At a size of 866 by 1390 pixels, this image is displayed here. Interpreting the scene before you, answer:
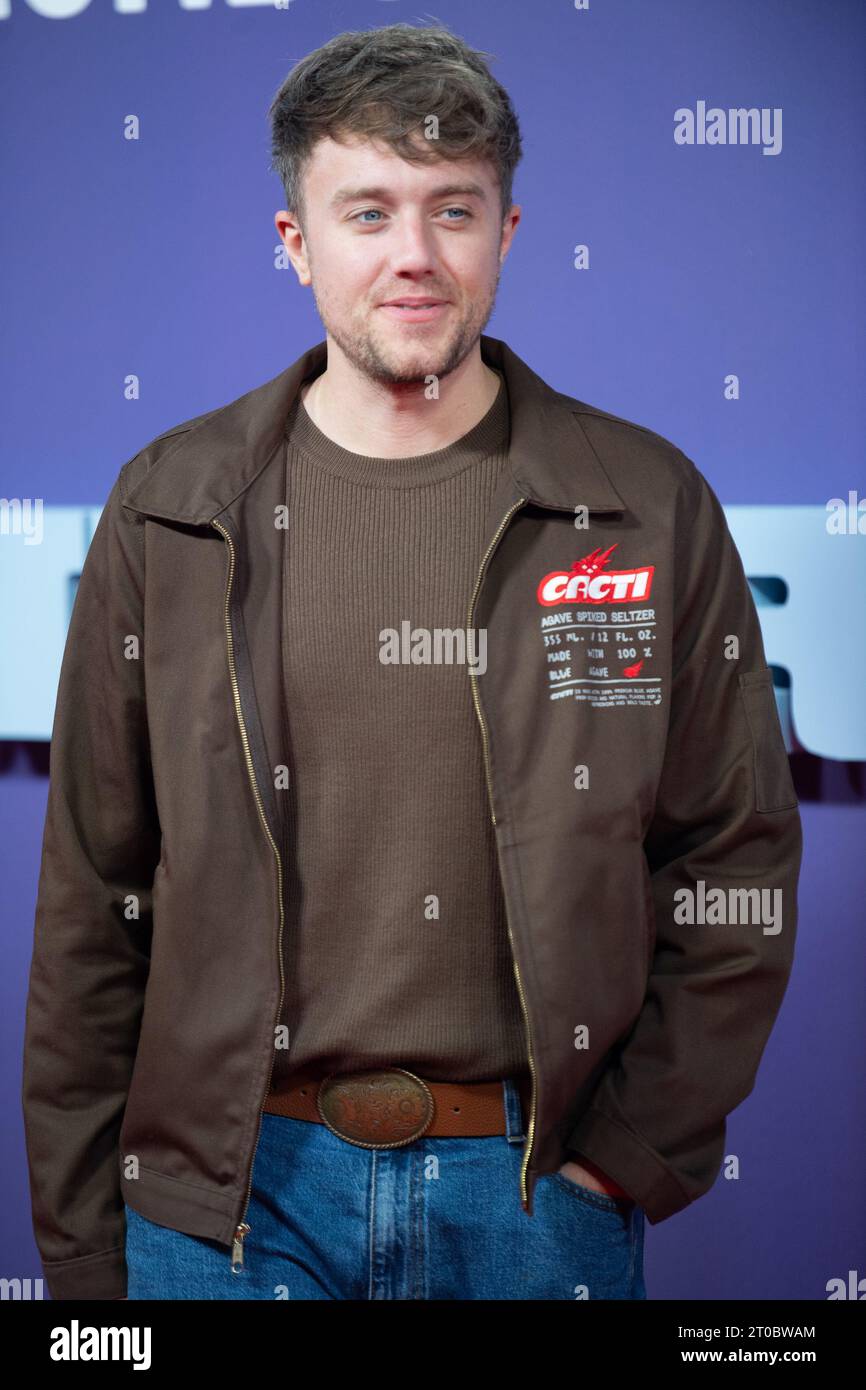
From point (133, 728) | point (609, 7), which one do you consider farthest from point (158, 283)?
point (133, 728)

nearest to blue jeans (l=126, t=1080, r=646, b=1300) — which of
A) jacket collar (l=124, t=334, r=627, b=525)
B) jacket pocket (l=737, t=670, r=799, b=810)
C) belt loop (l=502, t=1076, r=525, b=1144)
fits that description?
belt loop (l=502, t=1076, r=525, b=1144)

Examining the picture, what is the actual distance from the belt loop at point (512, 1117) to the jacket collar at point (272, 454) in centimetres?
69

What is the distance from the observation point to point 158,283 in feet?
8.19

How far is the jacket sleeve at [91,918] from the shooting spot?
1762 mm

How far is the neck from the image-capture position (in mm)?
1726

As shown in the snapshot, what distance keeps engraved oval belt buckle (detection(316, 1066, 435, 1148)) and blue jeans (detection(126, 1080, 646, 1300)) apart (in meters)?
0.02

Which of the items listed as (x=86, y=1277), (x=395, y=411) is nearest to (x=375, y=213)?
(x=395, y=411)

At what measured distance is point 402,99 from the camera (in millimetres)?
1664

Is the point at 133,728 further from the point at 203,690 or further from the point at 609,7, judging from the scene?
the point at 609,7

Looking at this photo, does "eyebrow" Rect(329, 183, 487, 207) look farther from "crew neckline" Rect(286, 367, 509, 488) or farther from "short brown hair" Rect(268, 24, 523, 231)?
"crew neckline" Rect(286, 367, 509, 488)

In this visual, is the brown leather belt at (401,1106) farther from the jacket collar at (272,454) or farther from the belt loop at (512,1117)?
the jacket collar at (272,454)

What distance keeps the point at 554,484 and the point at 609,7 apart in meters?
1.10

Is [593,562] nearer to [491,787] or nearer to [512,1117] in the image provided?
[491,787]

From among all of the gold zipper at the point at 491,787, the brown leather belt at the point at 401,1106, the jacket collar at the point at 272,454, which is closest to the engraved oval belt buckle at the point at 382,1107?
the brown leather belt at the point at 401,1106
